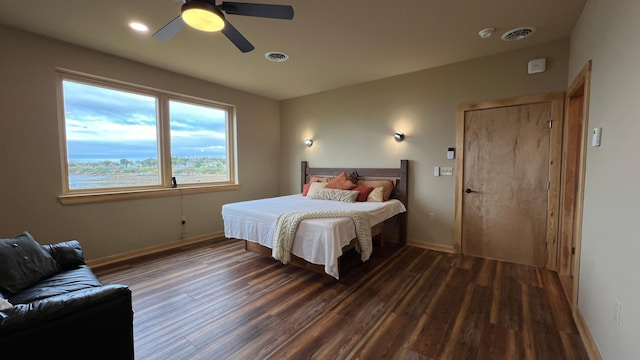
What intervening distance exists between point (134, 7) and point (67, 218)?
97.4 inches

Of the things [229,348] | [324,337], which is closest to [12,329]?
[229,348]

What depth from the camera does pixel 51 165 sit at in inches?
117

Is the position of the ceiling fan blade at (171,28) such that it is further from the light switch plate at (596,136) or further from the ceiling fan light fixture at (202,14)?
the light switch plate at (596,136)

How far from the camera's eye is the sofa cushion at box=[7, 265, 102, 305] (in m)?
1.69

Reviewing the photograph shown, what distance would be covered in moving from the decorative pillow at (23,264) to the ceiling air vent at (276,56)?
9.47 ft

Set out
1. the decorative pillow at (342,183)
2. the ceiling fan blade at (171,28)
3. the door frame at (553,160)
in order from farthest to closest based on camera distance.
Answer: the decorative pillow at (342,183)
the door frame at (553,160)
the ceiling fan blade at (171,28)

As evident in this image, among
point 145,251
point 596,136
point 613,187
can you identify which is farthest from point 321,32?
point 145,251

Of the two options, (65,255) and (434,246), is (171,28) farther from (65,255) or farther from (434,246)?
(434,246)

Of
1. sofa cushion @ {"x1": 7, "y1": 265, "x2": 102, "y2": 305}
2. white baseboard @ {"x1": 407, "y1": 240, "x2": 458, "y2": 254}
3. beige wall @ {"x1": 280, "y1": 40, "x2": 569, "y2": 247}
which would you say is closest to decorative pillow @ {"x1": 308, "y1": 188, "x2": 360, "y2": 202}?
beige wall @ {"x1": 280, "y1": 40, "x2": 569, "y2": 247}

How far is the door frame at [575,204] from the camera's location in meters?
2.14

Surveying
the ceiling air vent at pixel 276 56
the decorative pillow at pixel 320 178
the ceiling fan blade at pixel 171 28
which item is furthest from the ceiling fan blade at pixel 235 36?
the decorative pillow at pixel 320 178

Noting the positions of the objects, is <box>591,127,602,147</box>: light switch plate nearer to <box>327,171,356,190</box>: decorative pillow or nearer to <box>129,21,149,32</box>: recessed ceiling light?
<box>327,171,356,190</box>: decorative pillow

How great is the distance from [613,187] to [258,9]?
2.53 metres

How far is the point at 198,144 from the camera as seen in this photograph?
4441 mm
